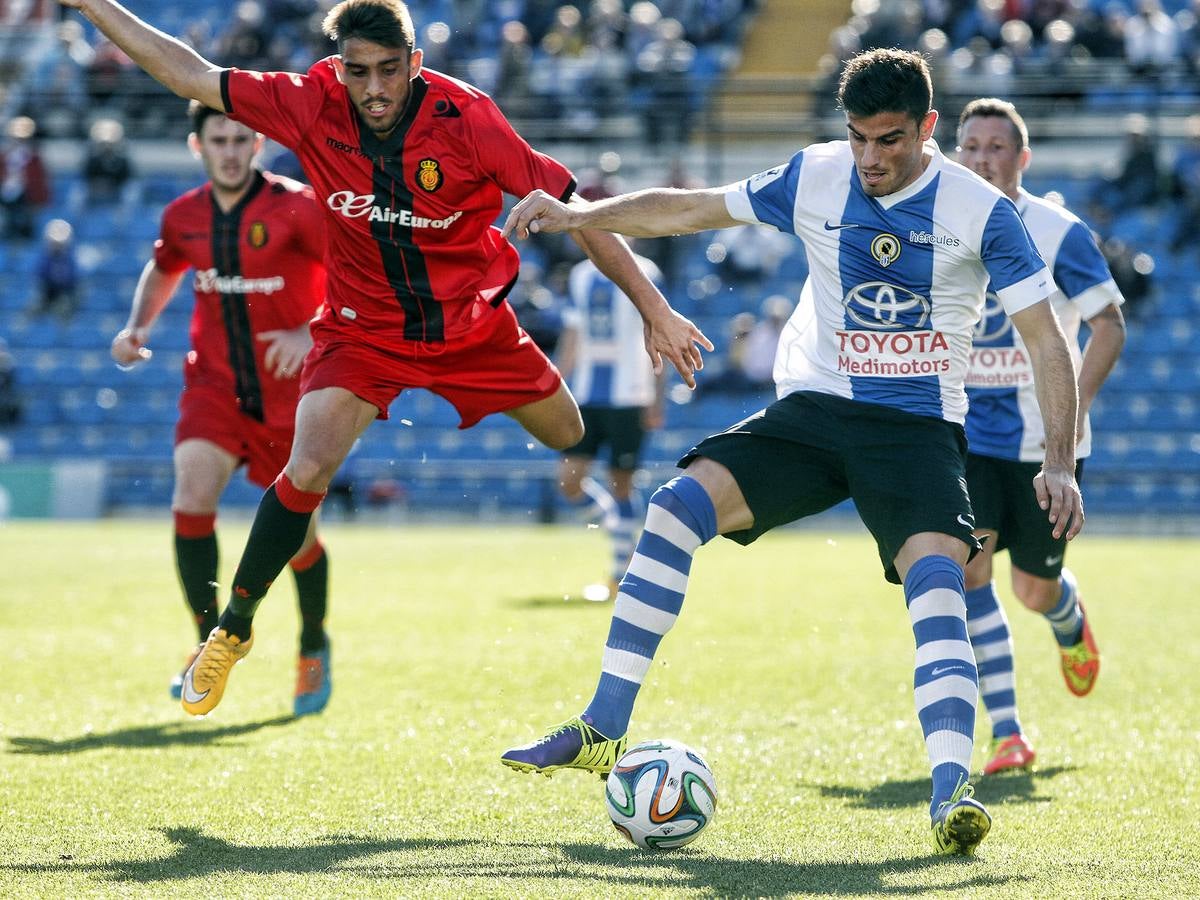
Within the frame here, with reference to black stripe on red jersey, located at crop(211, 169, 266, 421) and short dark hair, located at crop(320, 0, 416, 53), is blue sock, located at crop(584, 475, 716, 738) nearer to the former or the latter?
short dark hair, located at crop(320, 0, 416, 53)

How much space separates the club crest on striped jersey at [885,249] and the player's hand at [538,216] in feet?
3.03

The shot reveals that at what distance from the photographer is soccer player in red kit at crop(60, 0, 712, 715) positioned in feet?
17.8

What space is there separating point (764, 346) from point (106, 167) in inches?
412

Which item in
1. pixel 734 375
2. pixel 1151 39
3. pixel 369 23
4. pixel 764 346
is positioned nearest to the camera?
pixel 369 23

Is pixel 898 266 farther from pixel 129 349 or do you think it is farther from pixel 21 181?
pixel 21 181

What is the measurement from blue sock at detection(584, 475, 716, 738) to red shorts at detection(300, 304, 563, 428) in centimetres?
121

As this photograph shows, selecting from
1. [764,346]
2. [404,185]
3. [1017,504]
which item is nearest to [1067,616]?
[1017,504]

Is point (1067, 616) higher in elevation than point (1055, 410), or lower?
lower

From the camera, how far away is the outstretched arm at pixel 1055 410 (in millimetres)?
4590

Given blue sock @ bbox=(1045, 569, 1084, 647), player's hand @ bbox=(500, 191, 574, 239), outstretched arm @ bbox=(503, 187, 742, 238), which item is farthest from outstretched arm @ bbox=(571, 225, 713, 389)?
blue sock @ bbox=(1045, 569, 1084, 647)

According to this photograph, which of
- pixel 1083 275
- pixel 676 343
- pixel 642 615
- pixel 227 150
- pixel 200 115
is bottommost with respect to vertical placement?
pixel 642 615

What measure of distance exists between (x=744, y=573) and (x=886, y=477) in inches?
373

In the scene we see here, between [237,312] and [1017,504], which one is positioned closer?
[1017,504]

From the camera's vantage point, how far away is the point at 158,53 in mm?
5414
